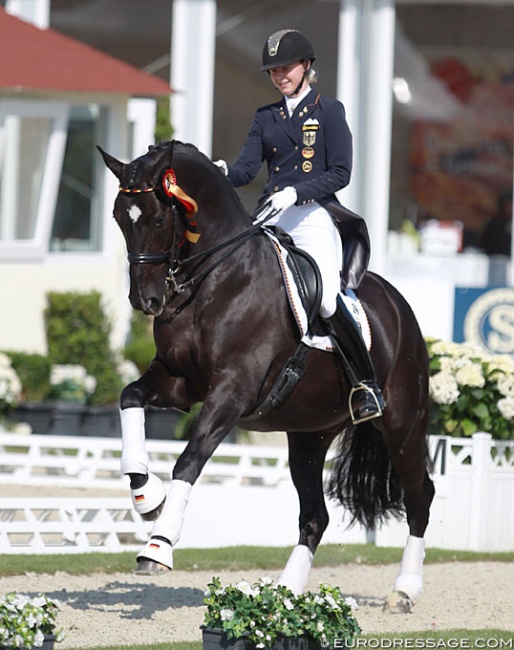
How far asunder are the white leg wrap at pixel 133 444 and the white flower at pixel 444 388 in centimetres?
360

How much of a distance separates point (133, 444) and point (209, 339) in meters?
0.59

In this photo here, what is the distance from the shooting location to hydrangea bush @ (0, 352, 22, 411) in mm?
12852

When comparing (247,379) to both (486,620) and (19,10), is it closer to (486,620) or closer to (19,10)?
(486,620)

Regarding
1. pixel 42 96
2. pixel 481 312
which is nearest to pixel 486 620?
pixel 481 312

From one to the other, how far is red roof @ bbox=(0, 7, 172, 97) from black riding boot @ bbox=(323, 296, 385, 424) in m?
8.33

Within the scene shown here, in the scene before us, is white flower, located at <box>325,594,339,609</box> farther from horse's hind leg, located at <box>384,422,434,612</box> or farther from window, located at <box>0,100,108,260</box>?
window, located at <box>0,100,108,260</box>

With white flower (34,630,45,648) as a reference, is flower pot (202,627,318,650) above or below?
below

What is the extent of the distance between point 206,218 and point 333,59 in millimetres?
11842

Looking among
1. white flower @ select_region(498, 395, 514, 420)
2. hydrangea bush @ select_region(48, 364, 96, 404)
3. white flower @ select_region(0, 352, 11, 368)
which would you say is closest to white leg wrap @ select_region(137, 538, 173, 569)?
white flower @ select_region(498, 395, 514, 420)

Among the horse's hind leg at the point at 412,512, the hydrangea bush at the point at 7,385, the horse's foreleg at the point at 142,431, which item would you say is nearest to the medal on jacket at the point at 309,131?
the horse's foreleg at the point at 142,431

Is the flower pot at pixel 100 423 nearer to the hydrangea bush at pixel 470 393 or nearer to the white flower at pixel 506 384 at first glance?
the hydrangea bush at pixel 470 393

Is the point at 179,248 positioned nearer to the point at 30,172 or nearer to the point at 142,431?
the point at 142,431

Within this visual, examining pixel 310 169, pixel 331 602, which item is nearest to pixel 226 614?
pixel 331 602

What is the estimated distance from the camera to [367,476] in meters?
7.66
